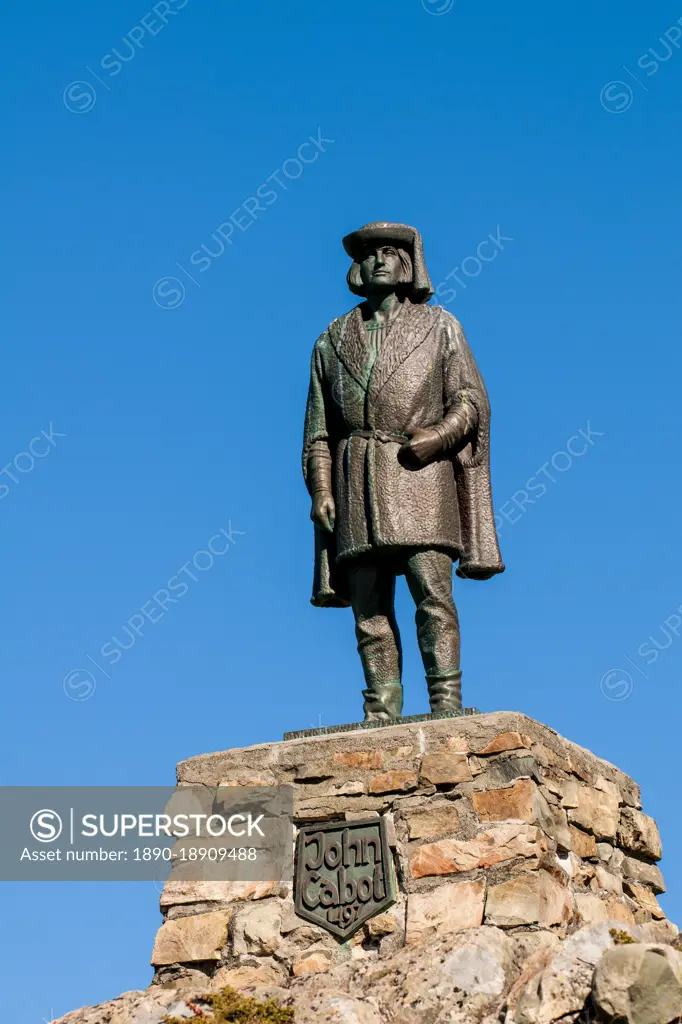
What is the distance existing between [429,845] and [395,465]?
1981 mm

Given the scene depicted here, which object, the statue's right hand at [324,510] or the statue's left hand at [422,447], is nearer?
the statue's left hand at [422,447]

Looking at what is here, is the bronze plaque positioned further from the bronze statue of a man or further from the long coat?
the long coat

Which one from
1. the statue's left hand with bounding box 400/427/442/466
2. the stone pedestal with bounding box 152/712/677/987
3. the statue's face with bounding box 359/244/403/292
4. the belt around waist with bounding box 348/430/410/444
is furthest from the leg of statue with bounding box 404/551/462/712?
the statue's face with bounding box 359/244/403/292

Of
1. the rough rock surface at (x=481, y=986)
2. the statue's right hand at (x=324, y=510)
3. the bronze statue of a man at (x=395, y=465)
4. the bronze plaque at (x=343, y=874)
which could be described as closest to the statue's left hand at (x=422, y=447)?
the bronze statue of a man at (x=395, y=465)

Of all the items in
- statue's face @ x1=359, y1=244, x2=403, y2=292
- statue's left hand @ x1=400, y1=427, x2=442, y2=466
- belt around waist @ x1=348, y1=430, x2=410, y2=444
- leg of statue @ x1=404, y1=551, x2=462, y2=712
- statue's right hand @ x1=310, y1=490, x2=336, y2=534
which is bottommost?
leg of statue @ x1=404, y1=551, x2=462, y2=712

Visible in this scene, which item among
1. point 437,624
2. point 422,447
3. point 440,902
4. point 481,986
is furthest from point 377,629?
point 481,986

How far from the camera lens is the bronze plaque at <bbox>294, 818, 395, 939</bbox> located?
7.33 meters

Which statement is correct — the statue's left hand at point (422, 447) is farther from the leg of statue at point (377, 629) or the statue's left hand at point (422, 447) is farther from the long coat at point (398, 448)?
the leg of statue at point (377, 629)

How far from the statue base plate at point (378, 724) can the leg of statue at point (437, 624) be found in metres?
0.11

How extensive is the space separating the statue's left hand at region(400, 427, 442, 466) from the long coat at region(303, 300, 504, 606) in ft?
0.17

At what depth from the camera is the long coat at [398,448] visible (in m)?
8.27

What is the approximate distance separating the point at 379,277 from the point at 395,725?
7.88 ft

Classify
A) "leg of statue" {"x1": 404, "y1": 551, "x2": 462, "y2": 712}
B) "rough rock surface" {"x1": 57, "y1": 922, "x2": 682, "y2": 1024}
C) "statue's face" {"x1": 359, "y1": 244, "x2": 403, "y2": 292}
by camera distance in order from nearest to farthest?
"rough rock surface" {"x1": 57, "y1": 922, "x2": 682, "y2": 1024}, "leg of statue" {"x1": 404, "y1": 551, "x2": 462, "y2": 712}, "statue's face" {"x1": 359, "y1": 244, "x2": 403, "y2": 292}

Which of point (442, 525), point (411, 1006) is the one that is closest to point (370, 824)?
→ point (411, 1006)
